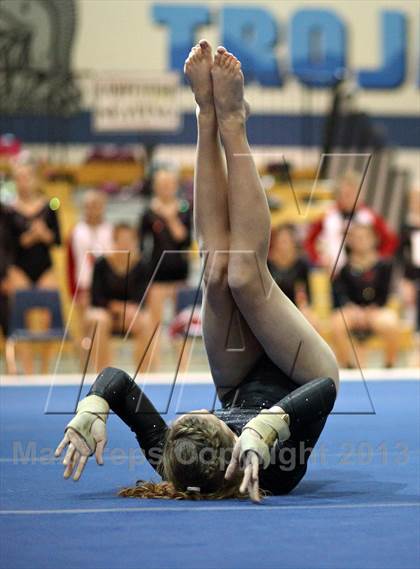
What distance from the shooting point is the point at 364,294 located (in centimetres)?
752

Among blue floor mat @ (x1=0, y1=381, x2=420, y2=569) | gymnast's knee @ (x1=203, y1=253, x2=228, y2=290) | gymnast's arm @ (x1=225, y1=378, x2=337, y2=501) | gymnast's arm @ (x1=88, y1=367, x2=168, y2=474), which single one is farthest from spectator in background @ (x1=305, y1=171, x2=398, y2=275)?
gymnast's arm @ (x1=225, y1=378, x2=337, y2=501)

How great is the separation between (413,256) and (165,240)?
72.2 inches

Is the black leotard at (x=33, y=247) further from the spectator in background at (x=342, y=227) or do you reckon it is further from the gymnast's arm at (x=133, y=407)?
the gymnast's arm at (x=133, y=407)

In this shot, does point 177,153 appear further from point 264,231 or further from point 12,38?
point 264,231

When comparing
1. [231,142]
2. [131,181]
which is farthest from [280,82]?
[231,142]

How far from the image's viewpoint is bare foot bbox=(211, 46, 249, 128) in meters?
3.64

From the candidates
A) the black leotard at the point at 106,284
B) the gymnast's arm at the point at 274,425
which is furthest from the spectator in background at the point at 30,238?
the gymnast's arm at the point at 274,425

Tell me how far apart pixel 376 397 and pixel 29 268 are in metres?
2.97

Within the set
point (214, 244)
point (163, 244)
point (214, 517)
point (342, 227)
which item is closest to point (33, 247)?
point (163, 244)

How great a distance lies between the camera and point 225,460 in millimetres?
3098

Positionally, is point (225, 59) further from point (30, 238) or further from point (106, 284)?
point (30, 238)

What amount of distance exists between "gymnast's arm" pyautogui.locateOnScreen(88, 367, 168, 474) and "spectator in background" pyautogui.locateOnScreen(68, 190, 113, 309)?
4216 mm

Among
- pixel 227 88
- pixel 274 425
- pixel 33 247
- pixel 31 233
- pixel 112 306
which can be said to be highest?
pixel 227 88

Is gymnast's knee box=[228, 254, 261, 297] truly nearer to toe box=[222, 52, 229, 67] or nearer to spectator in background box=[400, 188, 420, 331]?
toe box=[222, 52, 229, 67]
